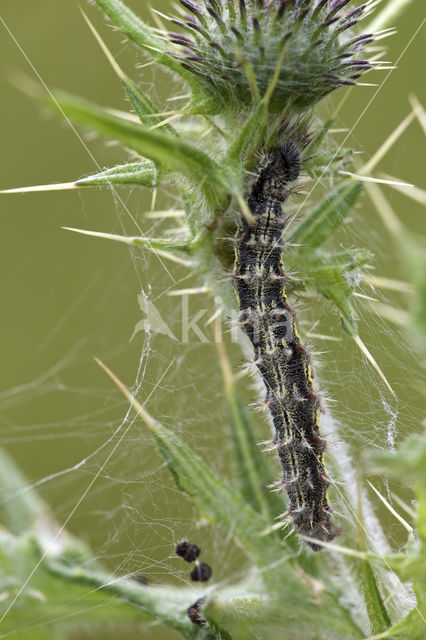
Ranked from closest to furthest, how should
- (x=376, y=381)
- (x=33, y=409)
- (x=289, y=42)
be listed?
(x=289, y=42)
(x=376, y=381)
(x=33, y=409)

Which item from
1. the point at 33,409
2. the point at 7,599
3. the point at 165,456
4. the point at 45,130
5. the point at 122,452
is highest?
the point at 45,130

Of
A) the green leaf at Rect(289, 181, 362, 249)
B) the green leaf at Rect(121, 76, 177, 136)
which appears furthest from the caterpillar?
the green leaf at Rect(121, 76, 177, 136)

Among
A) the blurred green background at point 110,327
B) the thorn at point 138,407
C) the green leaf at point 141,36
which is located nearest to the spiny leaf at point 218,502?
the thorn at point 138,407

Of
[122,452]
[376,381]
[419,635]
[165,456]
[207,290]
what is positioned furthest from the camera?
[122,452]

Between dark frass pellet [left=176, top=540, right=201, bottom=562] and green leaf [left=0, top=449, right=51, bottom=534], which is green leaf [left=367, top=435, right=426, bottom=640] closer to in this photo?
dark frass pellet [left=176, top=540, right=201, bottom=562]

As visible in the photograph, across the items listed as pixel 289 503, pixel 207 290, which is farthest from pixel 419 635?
pixel 207 290

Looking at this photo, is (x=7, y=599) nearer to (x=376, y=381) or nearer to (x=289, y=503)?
(x=289, y=503)

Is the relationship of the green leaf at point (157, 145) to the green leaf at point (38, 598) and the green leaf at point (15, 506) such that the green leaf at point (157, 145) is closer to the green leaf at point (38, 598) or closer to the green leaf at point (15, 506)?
the green leaf at point (38, 598)

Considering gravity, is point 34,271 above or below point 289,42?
below
